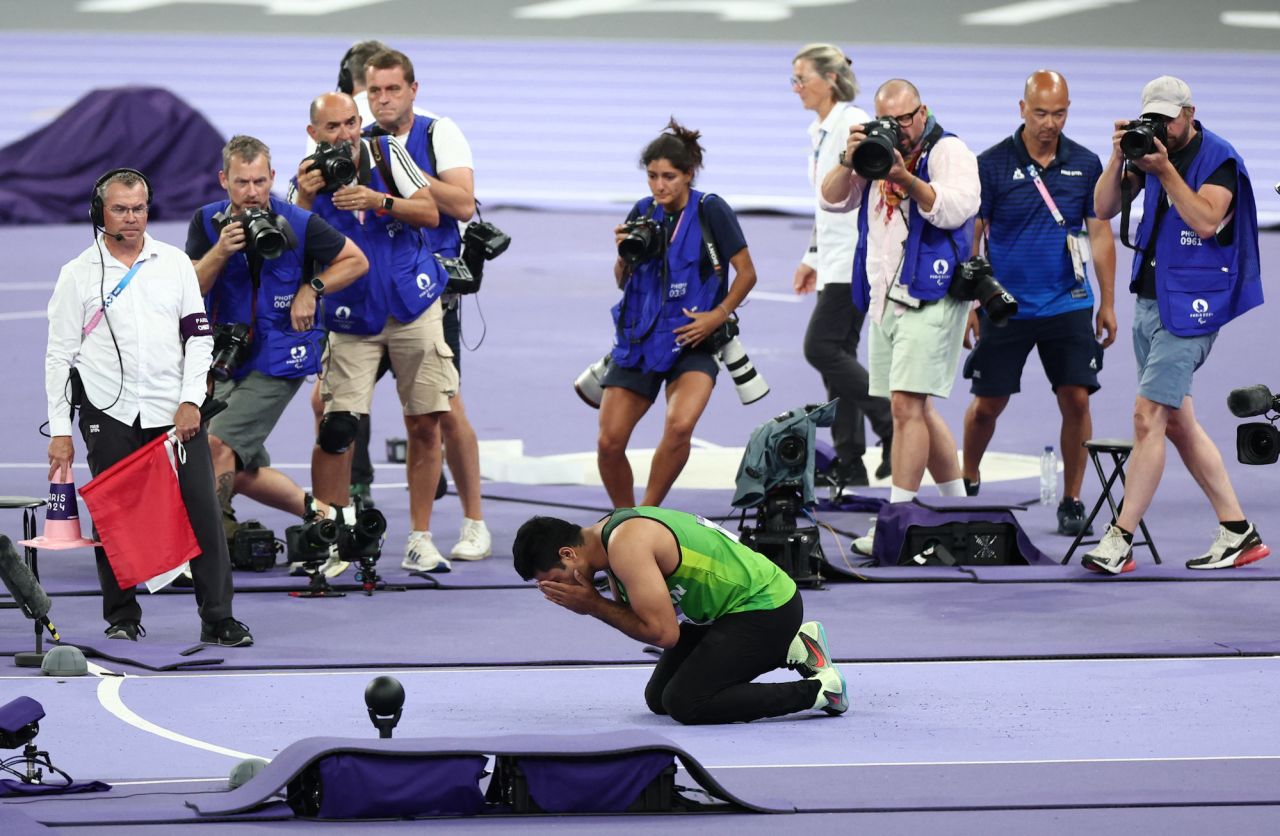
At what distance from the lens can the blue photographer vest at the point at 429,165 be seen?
31.8 ft

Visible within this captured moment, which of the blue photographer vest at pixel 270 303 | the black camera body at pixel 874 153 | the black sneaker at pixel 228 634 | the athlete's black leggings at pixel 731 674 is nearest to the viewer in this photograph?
the athlete's black leggings at pixel 731 674

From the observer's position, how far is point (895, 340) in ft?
31.9

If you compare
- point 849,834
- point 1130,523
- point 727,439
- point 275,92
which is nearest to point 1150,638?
point 1130,523

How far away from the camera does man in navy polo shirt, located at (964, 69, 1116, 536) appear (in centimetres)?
1014

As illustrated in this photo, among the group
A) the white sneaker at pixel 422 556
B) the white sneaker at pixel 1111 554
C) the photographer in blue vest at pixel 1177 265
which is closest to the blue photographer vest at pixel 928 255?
the photographer in blue vest at pixel 1177 265

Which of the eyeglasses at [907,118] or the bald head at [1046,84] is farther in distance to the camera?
the bald head at [1046,84]

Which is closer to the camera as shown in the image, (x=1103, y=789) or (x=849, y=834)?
(x=849, y=834)

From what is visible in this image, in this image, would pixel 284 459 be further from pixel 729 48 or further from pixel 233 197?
pixel 729 48

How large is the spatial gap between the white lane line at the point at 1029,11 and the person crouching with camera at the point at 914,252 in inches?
832

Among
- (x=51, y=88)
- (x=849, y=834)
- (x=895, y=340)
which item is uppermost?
(x=51, y=88)

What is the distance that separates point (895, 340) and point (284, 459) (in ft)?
14.6

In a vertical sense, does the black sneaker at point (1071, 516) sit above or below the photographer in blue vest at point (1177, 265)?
below

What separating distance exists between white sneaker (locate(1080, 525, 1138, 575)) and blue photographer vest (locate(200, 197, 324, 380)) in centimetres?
345

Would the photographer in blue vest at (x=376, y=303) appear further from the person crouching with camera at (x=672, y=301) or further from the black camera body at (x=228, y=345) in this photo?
the person crouching with camera at (x=672, y=301)
